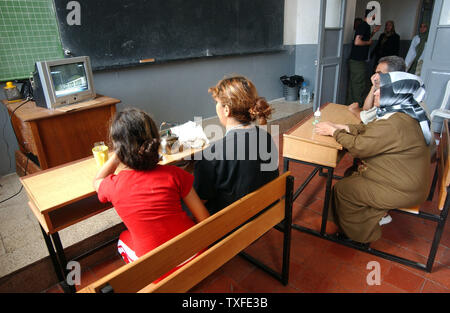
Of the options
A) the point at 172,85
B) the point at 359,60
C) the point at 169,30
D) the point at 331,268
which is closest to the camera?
the point at 331,268

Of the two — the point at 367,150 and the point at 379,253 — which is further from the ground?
the point at 367,150

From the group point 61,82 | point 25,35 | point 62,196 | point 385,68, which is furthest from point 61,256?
point 385,68

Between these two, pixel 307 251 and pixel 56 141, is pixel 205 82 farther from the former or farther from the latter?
pixel 307 251

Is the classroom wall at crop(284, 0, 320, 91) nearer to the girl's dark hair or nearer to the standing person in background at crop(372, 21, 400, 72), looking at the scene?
the standing person in background at crop(372, 21, 400, 72)

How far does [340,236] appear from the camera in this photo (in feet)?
6.98

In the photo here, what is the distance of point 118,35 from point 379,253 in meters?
3.13

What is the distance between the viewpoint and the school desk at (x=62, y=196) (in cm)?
136

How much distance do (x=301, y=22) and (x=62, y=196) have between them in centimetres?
500

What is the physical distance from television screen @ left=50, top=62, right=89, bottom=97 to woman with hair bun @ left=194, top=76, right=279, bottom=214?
1.66m

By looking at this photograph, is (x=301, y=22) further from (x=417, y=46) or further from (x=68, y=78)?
(x=68, y=78)

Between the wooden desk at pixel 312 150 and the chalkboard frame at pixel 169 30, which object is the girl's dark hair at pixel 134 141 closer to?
the wooden desk at pixel 312 150

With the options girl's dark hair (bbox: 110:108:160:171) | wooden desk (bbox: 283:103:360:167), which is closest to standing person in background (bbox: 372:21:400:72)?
wooden desk (bbox: 283:103:360:167)

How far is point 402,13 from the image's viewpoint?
21.4ft
